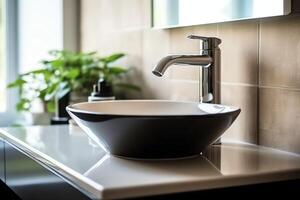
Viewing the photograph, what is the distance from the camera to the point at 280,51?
125cm

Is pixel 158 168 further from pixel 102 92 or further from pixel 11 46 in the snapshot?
pixel 11 46

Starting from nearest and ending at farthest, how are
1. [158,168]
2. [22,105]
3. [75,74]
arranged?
[158,168] → [75,74] → [22,105]

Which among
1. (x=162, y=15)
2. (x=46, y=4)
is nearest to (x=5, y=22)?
(x=46, y=4)

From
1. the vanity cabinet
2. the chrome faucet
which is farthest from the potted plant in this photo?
the chrome faucet

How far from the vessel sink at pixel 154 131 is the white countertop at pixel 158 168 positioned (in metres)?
0.02

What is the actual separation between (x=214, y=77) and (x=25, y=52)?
1.70 metres

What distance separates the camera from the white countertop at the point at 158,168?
0.93 metres

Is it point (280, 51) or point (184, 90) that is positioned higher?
point (280, 51)

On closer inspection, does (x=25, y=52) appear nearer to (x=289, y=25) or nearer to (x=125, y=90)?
(x=125, y=90)

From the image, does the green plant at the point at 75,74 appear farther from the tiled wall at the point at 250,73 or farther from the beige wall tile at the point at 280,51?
the beige wall tile at the point at 280,51

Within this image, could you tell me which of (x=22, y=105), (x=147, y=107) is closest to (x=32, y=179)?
(x=147, y=107)

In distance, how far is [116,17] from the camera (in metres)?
2.12

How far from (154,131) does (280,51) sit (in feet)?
1.26

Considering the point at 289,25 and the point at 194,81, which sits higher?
the point at 289,25
